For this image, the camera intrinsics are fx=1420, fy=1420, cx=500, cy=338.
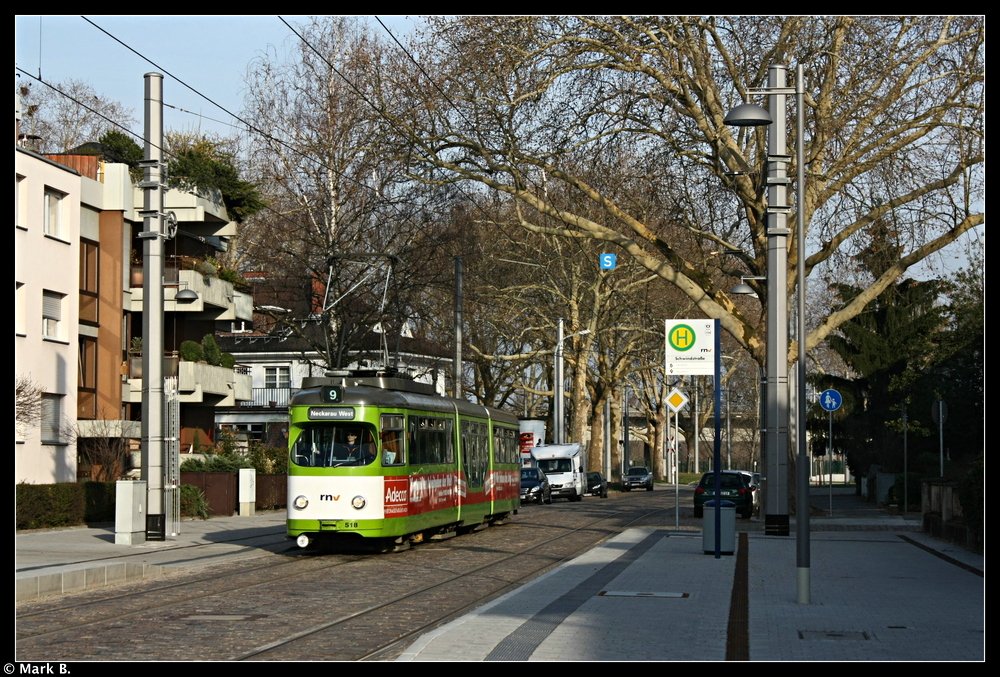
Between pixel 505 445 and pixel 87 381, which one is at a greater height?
pixel 87 381

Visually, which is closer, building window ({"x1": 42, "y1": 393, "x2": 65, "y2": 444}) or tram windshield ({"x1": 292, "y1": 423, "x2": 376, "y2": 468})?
tram windshield ({"x1": 292, "y1": 423, "x2": 376, "y2": 468})

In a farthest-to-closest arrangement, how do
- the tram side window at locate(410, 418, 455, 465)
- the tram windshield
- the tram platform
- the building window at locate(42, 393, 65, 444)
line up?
1. the building window at locate(42, 393, 65, 444)
2. the tram side window at locate(410, 418, 455, 465)
3. the tram windshield
4. the tram platform

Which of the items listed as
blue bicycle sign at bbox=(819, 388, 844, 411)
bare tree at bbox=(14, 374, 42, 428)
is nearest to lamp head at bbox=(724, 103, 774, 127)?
→ blue bicycle sign at bbox=(819, 388, 844, 411)

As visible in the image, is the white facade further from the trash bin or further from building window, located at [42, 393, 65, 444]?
the trash bin

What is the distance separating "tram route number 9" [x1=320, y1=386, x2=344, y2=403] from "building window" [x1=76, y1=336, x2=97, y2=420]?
70.8 ft

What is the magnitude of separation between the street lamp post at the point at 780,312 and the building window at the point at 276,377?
6510 cm

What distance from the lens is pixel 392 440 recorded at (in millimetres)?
24250

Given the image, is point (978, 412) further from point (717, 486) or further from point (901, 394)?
point (717, 486)

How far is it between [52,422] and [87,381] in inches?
138

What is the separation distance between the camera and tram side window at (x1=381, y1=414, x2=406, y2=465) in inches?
945

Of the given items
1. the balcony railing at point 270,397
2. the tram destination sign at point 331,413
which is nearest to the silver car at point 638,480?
the balcony railing at point 270,397

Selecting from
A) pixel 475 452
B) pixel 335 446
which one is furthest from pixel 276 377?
pixel 335 446

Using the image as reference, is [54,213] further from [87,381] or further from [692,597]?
[692,597]
